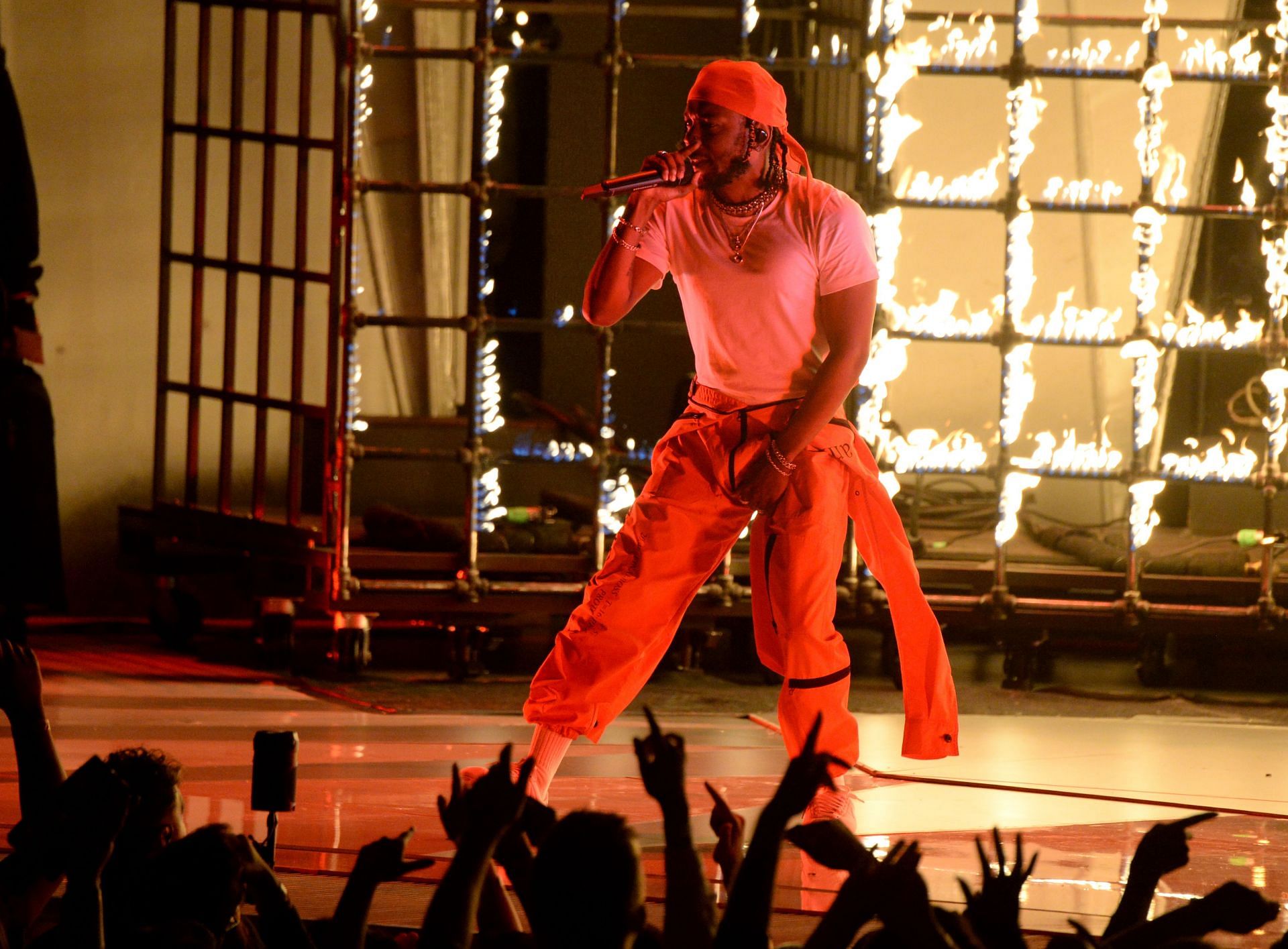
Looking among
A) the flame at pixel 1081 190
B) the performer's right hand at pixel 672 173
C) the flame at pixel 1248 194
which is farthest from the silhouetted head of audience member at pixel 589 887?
the flame at pixel 1248 194

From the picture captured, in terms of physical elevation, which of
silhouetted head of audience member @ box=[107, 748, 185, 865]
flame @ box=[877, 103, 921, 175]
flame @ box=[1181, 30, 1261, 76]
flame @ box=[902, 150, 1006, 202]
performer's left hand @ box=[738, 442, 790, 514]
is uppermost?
flame @ box=[1181, 30, 1261, 76]

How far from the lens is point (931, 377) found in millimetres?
7246

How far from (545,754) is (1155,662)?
10.3 feet

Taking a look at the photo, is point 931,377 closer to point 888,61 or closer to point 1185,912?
point 888,61

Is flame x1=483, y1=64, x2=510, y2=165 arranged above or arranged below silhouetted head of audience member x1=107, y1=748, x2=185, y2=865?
above

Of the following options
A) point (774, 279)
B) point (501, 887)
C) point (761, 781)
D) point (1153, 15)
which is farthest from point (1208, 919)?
point (1153, 15)

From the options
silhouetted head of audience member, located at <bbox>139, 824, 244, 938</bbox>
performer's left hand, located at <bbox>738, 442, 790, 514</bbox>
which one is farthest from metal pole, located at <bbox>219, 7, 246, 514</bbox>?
silhouetted head of audience member, located at <bbox>139, 824, 244, 938</bbox>

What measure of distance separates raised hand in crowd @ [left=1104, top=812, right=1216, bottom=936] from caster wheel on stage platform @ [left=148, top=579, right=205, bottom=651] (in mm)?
4485

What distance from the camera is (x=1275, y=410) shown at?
18.0 feet

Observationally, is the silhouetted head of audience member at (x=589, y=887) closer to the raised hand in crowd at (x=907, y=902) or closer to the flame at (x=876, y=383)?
the raised hand in crowd at (x=907, y=902)

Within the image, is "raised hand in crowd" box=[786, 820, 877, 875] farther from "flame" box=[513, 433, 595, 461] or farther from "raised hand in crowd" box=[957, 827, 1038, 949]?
"flame" box=[513, 433, 595, 461]

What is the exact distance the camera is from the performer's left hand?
11.1 feet

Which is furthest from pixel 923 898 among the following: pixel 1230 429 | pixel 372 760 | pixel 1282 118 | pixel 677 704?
pixel 1230 429

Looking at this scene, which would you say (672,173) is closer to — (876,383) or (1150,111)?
(876,383)
